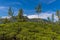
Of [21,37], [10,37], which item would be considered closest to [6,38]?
[10,37]

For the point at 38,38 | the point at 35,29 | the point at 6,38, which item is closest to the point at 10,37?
the point at 6,38

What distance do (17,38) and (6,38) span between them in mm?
4575

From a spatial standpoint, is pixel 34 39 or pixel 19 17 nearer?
pixel 34 39

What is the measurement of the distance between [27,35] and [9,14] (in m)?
47.2

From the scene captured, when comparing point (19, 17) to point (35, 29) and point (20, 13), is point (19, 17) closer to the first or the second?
point (20, 13)

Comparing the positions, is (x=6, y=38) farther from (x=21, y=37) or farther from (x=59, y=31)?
(x=59, y=31)

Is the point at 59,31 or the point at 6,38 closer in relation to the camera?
the point at 6,38

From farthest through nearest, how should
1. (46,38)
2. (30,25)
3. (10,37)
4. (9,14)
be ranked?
(9,14)
(30,25)
(10,37)
(46,38)

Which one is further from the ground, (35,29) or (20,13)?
(20,13)

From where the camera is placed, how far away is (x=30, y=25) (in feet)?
321

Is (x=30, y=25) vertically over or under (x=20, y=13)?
under

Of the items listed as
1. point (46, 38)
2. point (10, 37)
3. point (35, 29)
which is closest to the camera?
point (46, 38)

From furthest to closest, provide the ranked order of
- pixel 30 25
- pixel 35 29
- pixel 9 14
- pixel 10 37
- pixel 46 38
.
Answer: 1. pixel 9 14
2. pixel 30 25
3. pixel 35 29
4. pixel 10 37
5. pixel 46 38

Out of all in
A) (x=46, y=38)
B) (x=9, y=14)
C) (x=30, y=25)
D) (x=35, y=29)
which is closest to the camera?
(x=46, y=38)
